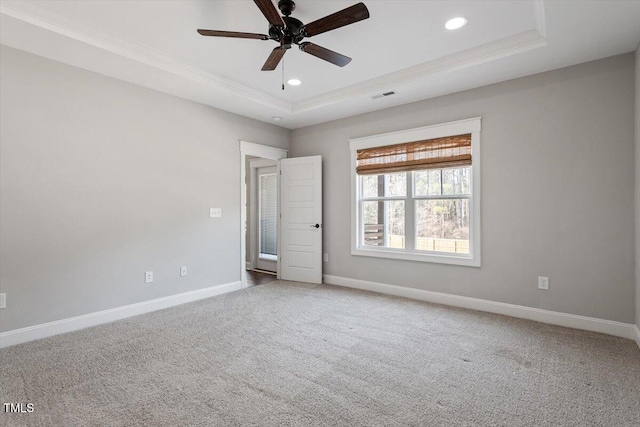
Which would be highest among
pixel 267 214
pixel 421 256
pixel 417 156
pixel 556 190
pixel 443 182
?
pixel 417 156

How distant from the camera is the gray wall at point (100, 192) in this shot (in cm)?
291

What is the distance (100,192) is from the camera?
3.42 meters

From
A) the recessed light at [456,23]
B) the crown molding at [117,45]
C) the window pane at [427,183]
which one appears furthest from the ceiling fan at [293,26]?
the window pane at [427,183]

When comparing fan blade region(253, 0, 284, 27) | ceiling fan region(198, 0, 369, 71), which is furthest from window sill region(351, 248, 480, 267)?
fan blade region(253, 0, 284, 27)

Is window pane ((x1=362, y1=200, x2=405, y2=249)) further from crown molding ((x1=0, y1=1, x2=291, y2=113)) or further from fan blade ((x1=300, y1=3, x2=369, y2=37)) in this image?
fan blade ((x1=300, y1=3, x2=369, y2=37))

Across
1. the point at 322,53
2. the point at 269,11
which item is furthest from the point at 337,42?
the point at 269,11

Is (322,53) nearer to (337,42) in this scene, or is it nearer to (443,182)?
(337,42)

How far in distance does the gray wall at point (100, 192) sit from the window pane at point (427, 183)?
2693 millimetres

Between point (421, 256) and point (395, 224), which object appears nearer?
point (421, 256)

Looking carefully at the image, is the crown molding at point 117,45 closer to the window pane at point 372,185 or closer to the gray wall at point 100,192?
the gray wall at point 100,192

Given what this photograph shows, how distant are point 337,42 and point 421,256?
2.76 meters

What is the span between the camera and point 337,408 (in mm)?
1932

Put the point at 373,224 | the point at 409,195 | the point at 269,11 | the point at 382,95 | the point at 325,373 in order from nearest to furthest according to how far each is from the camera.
Result: the point at 269,11, the point at 325,373, the point at 382,95, the point at 409,195, the point at 373,224

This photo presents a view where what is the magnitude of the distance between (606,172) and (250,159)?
5688 mm
